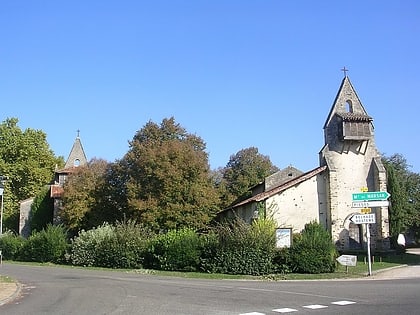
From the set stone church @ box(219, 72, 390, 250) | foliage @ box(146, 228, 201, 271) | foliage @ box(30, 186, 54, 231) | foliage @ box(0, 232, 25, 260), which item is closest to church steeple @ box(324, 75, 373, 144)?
stone church @ box(219, 72, 390, 250)

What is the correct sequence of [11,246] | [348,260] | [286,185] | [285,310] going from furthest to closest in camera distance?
[11,246], [286,185], [348,260], [285,310]

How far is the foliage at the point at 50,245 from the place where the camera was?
46.7 meters

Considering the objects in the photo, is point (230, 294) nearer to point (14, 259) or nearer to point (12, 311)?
point (12, 311)

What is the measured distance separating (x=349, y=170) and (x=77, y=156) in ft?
158

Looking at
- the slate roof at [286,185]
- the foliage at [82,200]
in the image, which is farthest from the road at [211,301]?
the foliage at [82,200]

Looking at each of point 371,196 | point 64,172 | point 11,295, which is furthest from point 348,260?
point 64,172

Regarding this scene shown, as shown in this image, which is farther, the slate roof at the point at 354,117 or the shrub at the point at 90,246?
the slate roof at the point at 354,117

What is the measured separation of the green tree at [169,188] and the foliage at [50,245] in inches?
290

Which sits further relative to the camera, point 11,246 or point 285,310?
point 11,246

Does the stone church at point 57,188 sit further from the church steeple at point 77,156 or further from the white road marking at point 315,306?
the white road marking at point 315,306

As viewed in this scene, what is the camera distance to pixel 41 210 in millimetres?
69125

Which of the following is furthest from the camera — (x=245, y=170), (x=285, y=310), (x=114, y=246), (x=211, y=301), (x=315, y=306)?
(x=245, y=170)

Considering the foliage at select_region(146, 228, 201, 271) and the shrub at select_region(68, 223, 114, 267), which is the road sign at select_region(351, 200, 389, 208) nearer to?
the foliage at select_region(146, 228, 201, 271)

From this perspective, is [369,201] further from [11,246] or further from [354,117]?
[11,246]
